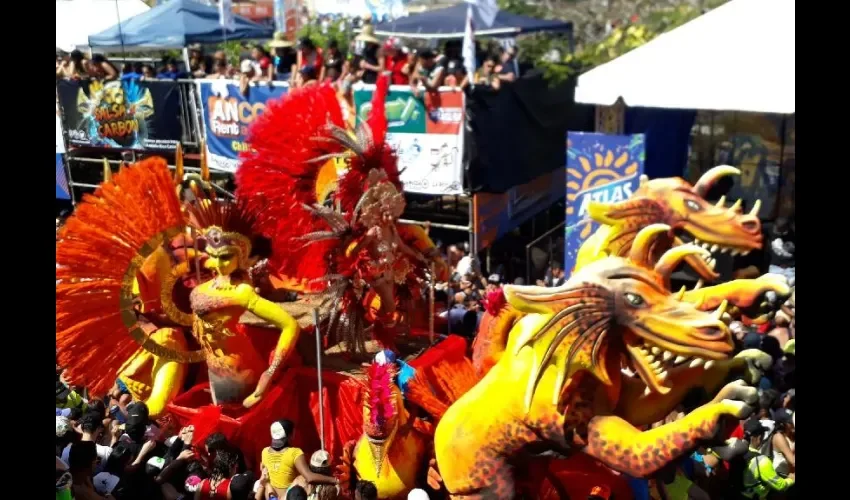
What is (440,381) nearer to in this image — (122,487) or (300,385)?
(300,385)

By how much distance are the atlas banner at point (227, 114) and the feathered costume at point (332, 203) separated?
149 inches

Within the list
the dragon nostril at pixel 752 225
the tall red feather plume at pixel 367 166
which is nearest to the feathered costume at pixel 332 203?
the tall red feather plume at pixel 367 166

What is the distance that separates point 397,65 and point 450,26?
2190mm

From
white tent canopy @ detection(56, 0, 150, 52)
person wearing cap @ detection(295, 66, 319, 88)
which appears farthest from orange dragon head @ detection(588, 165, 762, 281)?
white tent canopy @ detection(56, 0, 150, 52)

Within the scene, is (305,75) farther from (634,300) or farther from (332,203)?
(634,300)

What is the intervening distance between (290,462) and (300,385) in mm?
778

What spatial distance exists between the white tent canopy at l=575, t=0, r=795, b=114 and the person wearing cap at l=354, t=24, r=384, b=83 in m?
2.65

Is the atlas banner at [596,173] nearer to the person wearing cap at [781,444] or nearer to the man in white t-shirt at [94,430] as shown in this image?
the person wearing cap at [781,444]

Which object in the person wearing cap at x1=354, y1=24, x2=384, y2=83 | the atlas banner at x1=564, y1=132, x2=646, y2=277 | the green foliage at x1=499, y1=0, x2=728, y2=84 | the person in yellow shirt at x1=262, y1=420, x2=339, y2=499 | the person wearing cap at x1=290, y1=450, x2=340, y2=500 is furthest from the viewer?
the green foliage at x1=499, y1=0, x2=728, y2=84

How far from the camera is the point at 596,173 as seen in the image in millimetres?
6977

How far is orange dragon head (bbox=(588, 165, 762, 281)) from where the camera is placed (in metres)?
4.25

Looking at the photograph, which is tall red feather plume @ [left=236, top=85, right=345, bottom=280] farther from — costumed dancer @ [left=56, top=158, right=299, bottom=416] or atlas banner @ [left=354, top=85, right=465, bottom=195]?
atlas banner @ [left=354, top=85, right=465, bottom=195]
